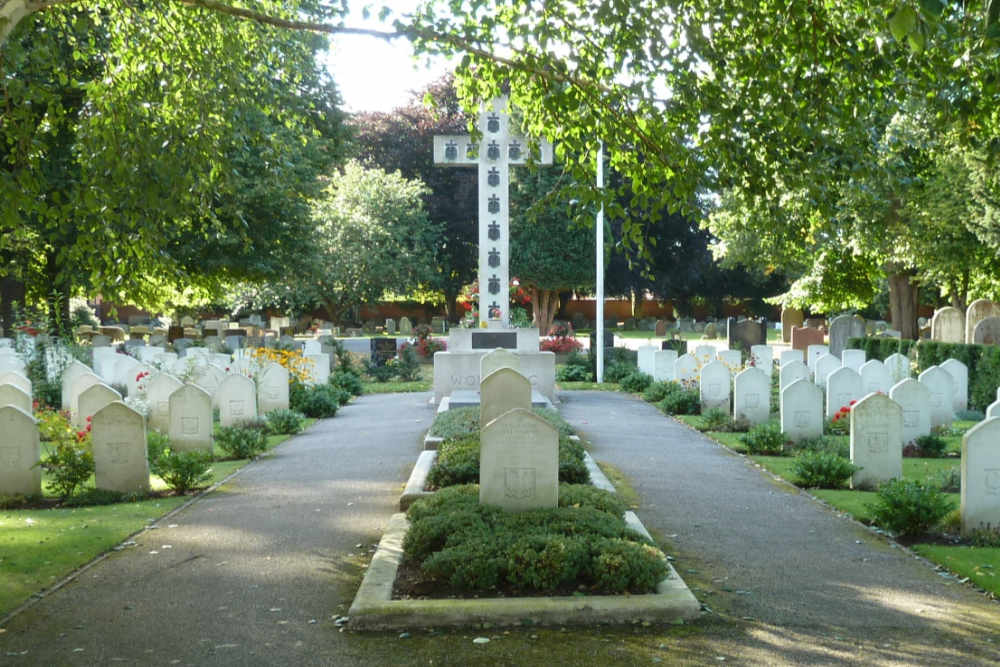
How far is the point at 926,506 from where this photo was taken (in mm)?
8234

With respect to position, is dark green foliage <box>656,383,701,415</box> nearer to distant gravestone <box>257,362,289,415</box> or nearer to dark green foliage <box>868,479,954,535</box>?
distant gravestone <box>257,362,289,415</box>

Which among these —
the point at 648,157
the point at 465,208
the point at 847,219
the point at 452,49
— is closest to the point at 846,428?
the point at 648,157

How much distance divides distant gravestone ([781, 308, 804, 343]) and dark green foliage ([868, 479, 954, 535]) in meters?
40.5

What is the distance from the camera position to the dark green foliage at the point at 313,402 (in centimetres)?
1861

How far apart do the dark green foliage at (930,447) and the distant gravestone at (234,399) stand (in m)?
9.95

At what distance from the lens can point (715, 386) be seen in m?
18.5

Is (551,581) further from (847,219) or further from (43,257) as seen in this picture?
(43,257)

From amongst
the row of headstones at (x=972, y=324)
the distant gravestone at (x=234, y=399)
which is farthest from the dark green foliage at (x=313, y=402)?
the row of headstones at (x=972, y=324)

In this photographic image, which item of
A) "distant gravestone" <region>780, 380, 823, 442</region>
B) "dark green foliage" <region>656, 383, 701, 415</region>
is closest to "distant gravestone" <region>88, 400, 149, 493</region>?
"distant gravestone" <region>780, 380, 823, 442</region>

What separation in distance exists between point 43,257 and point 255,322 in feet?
85.0

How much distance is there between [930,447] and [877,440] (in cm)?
301

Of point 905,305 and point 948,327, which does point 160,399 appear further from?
point 905,305

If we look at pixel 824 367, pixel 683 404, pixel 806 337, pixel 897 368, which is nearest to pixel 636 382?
pixel 683 404

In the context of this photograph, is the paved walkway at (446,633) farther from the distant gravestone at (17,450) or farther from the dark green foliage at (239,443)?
the dark green foliage at (239,443)
